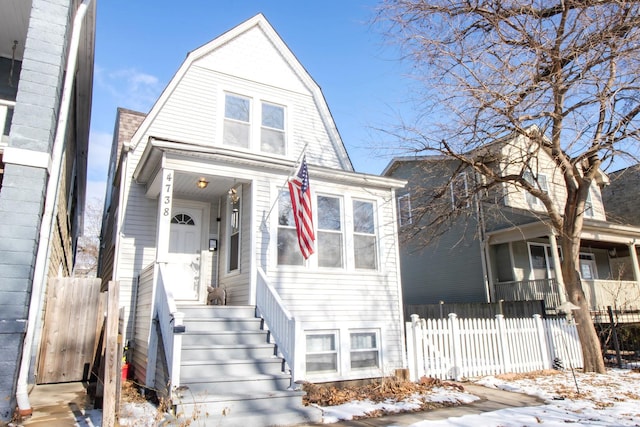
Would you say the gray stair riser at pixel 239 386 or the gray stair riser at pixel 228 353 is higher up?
the gray stair riser at pixel 228 353

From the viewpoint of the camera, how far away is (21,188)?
552cm

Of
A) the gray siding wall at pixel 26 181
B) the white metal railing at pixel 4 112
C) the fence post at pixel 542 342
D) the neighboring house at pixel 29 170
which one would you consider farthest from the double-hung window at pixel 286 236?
the fence post at pixel 542 342

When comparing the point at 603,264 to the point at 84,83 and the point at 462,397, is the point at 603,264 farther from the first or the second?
the point at 84,83

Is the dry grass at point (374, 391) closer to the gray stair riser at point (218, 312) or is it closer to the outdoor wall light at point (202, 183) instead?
the gray stair riser at point (218, 312)

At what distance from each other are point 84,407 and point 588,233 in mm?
16546

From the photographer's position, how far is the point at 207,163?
26.0 feet

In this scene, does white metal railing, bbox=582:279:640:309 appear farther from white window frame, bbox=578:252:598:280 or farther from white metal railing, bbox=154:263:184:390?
white metal railing, bbox=154:263:184:390

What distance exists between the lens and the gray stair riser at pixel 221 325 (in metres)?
6.80

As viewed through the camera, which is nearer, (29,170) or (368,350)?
(29,170)

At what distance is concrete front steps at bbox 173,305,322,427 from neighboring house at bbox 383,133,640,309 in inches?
311

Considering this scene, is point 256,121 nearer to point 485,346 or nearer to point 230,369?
point 230,369

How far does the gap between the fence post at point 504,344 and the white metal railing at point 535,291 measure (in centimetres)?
546

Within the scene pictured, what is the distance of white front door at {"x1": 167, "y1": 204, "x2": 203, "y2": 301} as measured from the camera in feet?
29.6

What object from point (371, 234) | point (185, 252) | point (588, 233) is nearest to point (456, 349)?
point (371, 234)
